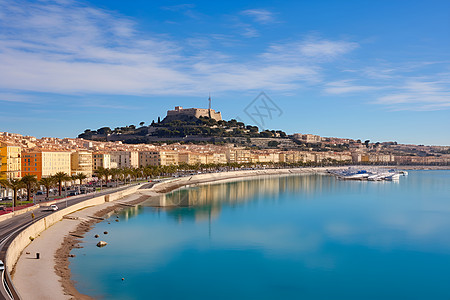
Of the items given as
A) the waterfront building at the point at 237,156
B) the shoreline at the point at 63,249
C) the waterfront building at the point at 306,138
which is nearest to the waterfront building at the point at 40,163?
the shoreline at the point at 63,249

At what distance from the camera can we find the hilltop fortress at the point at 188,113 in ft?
444

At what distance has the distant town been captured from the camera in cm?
6047

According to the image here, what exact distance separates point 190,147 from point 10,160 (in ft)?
221

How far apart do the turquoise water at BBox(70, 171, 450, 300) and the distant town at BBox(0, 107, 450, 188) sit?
22.2 meters

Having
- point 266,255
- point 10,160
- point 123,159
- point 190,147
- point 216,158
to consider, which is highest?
point 190,147

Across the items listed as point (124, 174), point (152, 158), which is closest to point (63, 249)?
point (124, 174)

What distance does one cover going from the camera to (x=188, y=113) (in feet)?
446

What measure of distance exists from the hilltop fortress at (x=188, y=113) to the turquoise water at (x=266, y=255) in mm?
99713

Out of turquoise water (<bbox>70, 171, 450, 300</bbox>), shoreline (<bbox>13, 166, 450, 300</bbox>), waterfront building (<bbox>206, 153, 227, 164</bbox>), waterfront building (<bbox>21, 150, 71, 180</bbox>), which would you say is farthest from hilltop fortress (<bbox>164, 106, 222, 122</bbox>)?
turquoise water (<bbox>70, 171, 450, 300</bbox>)

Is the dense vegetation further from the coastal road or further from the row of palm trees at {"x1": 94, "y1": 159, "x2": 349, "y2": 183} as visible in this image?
the coastal road

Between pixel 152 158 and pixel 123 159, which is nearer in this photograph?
pixel 123 159

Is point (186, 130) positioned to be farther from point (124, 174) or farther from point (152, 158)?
point (124, 174)

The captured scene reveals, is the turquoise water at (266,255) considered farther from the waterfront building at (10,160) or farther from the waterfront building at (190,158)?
the waterfront building at (190,158)

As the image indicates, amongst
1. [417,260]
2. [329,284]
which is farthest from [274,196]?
[329,284]
